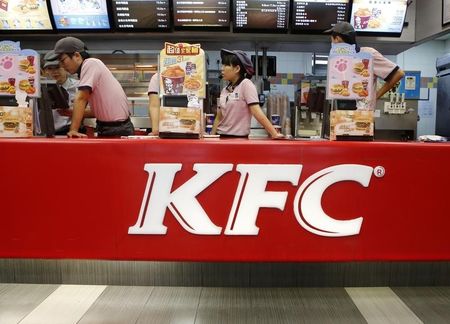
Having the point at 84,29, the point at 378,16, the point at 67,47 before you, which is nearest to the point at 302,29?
Answer: the point at 378,16

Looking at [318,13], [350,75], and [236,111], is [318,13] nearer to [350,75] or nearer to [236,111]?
[236,111]

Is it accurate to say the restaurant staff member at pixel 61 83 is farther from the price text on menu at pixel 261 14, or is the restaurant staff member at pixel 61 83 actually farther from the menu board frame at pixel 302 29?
the menu board frame at pixel 302 29

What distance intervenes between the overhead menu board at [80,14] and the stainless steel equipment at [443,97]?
12.0 ft

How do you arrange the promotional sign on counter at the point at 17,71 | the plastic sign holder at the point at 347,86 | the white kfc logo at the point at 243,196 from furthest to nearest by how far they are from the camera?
the promotional sign on counter at the point at 17,71 → the plastic sign holder at the point at 347,86 → the white kfc logo at the point at 243,196

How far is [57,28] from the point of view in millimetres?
4438

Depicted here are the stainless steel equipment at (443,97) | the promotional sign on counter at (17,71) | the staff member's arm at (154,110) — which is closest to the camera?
the promotional sign on counter at (17,71)

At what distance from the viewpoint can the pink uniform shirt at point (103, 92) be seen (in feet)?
9.20

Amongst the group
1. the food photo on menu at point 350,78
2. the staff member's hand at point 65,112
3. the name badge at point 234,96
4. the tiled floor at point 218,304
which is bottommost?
the tiled floor at point 218,304

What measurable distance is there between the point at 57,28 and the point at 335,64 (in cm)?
331

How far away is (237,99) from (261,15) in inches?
65.4

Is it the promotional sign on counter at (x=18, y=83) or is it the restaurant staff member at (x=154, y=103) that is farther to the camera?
the restaurant staff member at (x=154, y=103)

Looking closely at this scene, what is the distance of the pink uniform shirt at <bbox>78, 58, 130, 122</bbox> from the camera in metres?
2.80

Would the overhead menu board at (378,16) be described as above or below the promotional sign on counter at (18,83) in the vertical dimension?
above

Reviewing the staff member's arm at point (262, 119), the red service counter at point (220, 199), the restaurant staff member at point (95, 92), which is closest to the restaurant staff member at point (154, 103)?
the restaurant staff member at point (95, 92)
